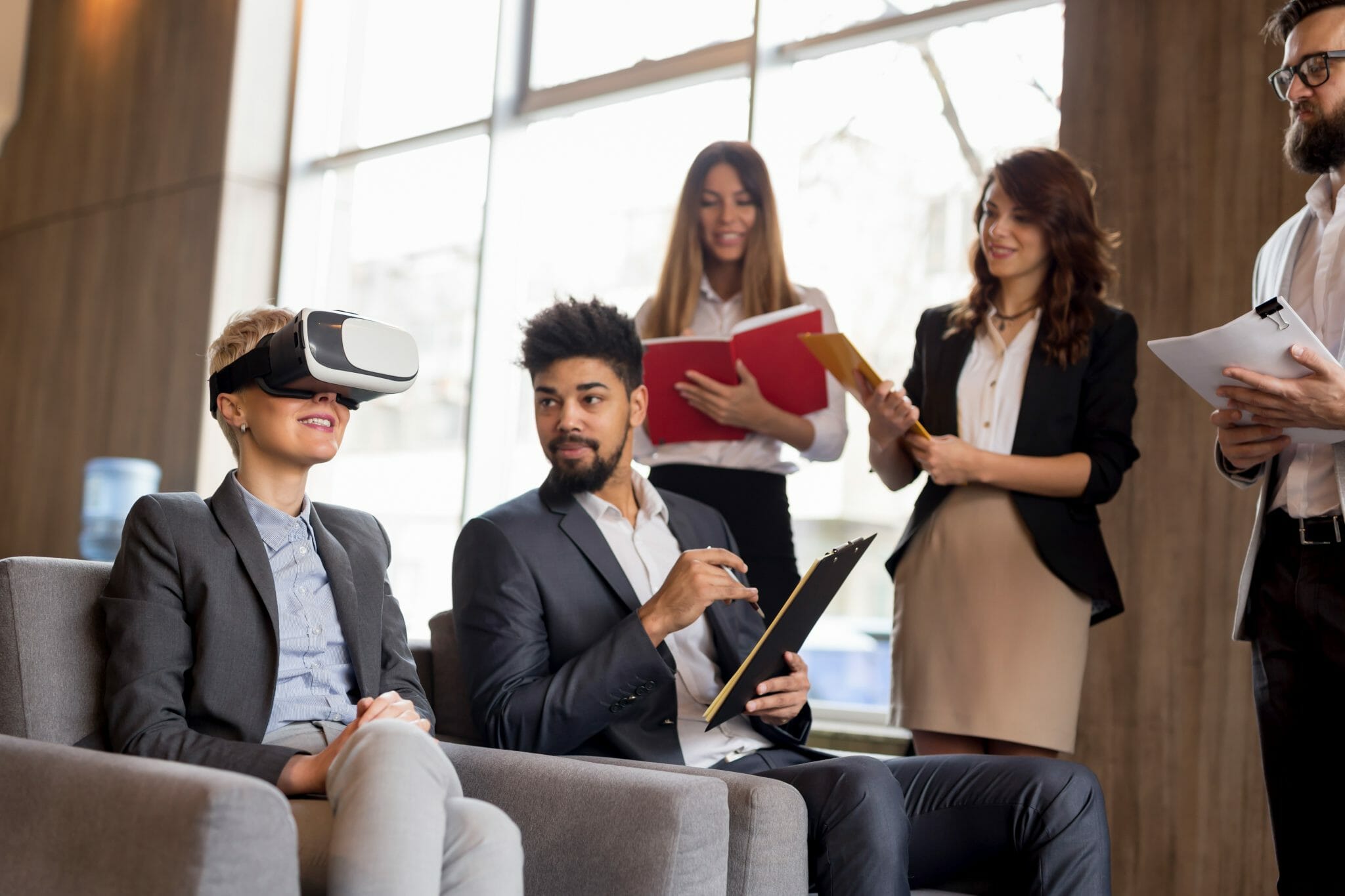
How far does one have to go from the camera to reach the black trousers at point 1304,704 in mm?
2096

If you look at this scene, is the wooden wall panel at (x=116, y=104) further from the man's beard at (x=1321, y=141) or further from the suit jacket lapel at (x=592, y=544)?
the man's beard at (x=1321, y=141)

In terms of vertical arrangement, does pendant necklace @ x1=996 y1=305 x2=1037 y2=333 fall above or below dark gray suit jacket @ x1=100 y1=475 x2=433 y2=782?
above

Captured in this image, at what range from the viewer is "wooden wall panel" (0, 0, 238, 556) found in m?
6.05

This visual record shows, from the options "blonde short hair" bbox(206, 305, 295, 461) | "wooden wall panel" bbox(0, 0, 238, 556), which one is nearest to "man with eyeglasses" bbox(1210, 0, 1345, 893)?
"blonde short hair" bbox(206, 305, 295, 461)

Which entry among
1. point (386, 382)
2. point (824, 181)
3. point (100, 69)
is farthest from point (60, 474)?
point (386, 382)

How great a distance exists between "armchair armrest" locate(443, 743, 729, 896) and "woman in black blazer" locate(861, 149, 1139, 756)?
99 cm

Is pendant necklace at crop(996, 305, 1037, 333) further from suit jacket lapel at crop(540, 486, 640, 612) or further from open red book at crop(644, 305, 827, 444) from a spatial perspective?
suit jacket lapel at crop(540, 486, 640, 612)

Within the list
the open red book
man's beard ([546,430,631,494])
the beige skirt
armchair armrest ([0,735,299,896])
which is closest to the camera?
armchair armrest ([0,735,299,896])

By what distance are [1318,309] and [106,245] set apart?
19.7 feet

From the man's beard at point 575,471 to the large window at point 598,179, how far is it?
4.56ft

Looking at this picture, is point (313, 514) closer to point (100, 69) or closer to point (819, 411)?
point (819, 411)

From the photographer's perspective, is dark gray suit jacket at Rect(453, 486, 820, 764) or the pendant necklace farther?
the pendant necklace

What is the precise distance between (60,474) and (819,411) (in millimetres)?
5108

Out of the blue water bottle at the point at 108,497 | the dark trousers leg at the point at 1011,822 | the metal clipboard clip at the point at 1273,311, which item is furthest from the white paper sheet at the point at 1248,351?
the blue water bottle at the point at 108,497
